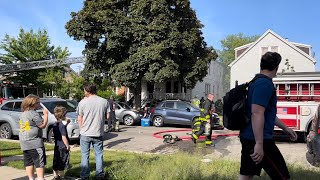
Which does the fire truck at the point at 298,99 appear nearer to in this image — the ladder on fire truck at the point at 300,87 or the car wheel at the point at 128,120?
the ladder on fire truck at the point at 300,87

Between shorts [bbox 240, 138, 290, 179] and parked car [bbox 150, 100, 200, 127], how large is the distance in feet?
51.8

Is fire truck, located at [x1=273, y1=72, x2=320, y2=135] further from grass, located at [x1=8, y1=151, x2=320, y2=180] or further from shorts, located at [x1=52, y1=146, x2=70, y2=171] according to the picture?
shorts, located at [x1=52, y1=146, x2=70, y2=171]

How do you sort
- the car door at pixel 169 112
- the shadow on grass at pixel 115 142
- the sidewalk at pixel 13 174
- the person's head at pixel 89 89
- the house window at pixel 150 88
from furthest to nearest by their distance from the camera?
the house window at pixel 150 88 < the car door at pixel 169 112 < the shadow on grass at pixel 115 142 < the sidewalk at pixel 13 174 < the person's head at pixel 89 89

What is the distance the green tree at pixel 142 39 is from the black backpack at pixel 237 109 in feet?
68.8

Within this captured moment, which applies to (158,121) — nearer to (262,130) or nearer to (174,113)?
(174,113)

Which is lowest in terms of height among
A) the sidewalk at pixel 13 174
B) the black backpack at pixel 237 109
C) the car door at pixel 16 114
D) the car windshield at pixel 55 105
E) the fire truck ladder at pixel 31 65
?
the sidewalk at pixel 13 174

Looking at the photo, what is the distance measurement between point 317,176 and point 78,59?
48.5m

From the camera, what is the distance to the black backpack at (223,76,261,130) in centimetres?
392

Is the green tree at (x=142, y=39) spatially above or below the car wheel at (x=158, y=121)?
above

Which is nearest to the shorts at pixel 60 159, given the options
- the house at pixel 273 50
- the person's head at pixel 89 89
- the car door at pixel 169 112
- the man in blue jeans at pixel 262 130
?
the person's head at pixel 89 89

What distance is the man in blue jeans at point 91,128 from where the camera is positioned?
675cm

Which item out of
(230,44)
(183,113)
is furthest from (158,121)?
(230,44)

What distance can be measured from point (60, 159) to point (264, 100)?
4.40 meters

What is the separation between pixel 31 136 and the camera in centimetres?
605
